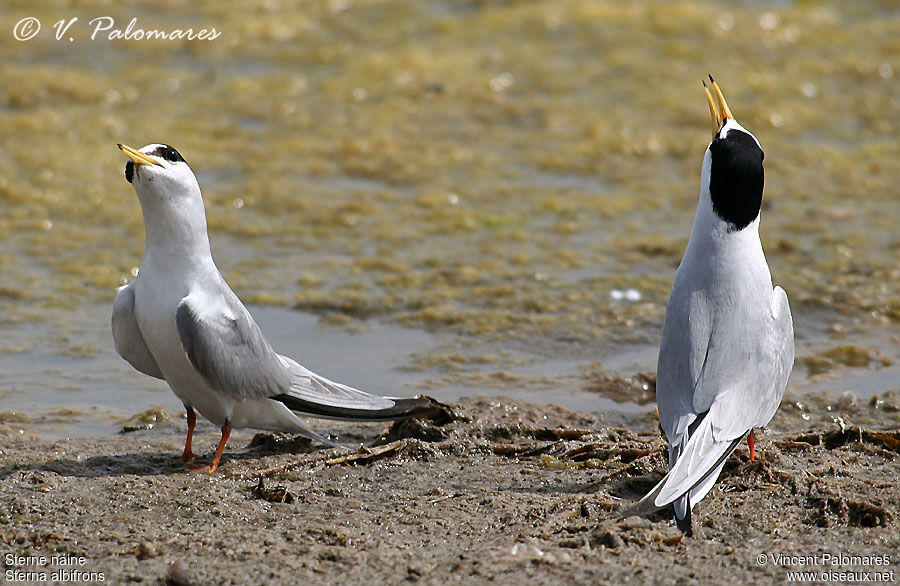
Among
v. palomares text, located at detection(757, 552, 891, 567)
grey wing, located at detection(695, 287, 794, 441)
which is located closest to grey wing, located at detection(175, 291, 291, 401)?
grey wing, located at detection(695, 287, 794, 441)

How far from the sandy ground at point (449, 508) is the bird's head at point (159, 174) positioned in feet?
3.06

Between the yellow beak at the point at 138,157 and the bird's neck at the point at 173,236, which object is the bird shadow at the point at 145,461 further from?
the yellow beak at the point at 138,157

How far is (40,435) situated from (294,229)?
91.9 inches

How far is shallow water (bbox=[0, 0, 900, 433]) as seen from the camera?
5363mm

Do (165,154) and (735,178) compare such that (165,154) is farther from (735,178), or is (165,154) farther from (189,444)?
(735,178)

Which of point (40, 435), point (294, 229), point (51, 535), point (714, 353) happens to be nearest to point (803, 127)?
point (294, 229)

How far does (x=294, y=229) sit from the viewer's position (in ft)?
21.1

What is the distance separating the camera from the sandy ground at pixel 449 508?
318cm

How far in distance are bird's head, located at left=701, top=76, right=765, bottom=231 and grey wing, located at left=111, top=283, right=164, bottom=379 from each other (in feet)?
6.52

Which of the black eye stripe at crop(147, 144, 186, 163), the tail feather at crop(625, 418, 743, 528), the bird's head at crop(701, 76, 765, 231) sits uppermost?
the black eye stripe at crop(147, 144, 186, 163)

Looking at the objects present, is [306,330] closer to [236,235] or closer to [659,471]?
[236,235]

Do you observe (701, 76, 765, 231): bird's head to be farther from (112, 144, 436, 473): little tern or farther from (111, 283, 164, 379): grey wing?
(111, 283, 164, 379): grey wing

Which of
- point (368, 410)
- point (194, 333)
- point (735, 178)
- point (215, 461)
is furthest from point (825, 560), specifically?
point (194, 333)

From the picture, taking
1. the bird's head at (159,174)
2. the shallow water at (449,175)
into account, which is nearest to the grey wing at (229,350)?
the bird's head at (159,174)
